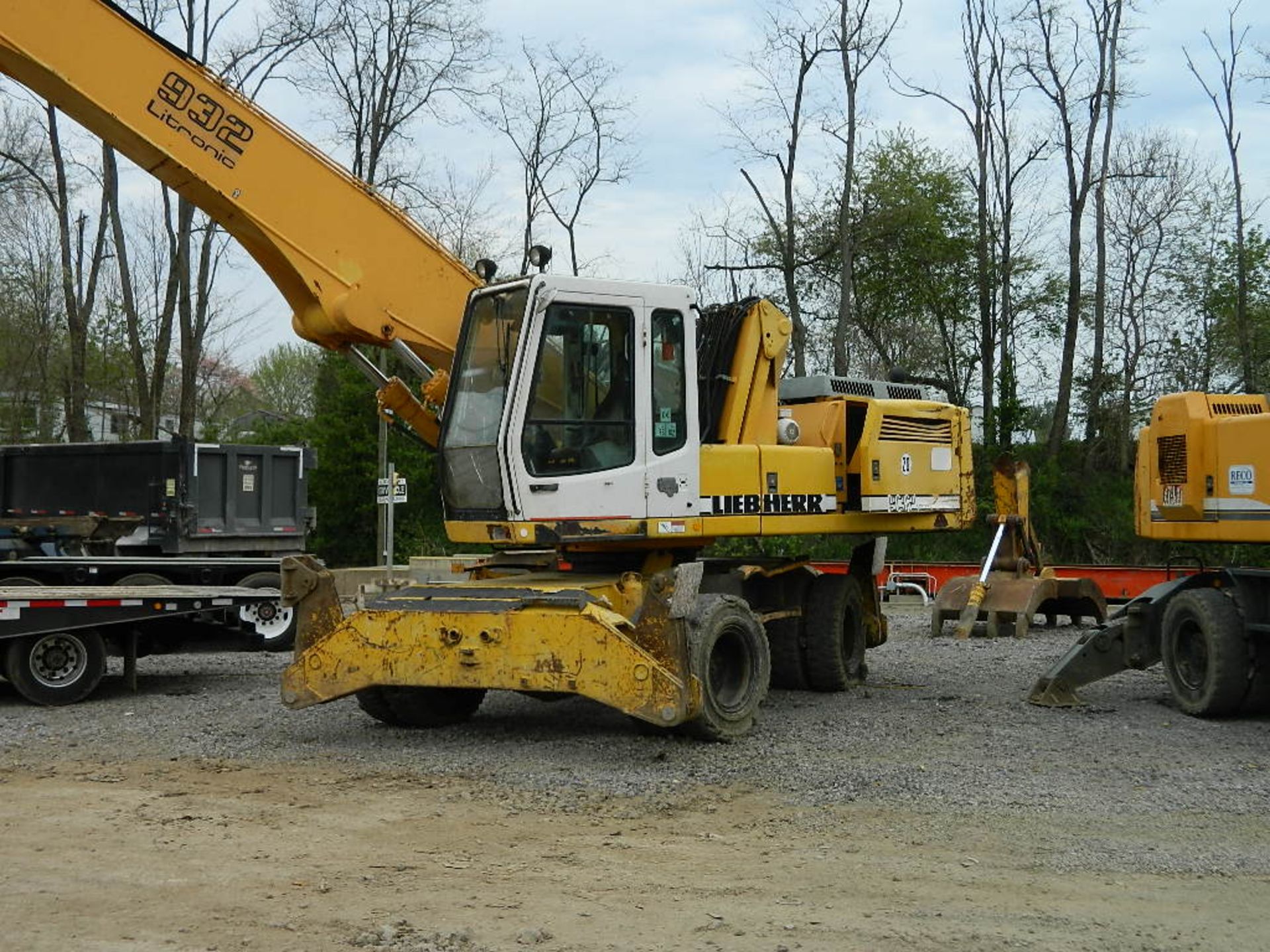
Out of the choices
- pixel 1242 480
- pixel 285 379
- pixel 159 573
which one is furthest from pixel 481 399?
pixel 285 379

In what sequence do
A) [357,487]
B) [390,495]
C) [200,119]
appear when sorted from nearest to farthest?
1. [200,119]
2. [390,495]
3. [357,487]

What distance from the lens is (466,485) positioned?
992 centimetres

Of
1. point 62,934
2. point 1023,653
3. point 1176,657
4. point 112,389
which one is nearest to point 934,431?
point 1176,657

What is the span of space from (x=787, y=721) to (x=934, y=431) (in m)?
3.28

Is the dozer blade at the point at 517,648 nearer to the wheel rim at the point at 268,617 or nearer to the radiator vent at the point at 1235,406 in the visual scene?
the wheel rim at the point at 268,617

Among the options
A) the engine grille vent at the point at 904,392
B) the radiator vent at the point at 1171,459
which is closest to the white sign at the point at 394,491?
the engine grille vent at the point at 904,392

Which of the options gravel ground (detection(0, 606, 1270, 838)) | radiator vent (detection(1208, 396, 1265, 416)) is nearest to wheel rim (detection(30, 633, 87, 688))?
gravel ground (detection(0, 606, 1270, 838))

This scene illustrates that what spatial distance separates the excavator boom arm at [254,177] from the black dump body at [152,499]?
8.44m

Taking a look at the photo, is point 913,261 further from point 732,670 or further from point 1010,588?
point 732,670

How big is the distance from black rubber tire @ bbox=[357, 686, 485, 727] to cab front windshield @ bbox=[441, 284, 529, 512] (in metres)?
1.43

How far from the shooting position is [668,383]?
10.1 meters

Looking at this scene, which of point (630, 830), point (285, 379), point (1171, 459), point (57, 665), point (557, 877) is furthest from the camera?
point (285, 379)

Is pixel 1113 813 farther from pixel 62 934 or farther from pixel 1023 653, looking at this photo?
pixel 1023 653

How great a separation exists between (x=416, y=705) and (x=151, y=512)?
9352 millimetres
